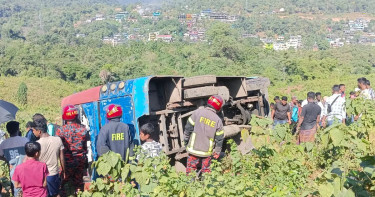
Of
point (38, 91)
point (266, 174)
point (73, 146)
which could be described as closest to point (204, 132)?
point (266, 174)

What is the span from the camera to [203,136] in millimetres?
5863

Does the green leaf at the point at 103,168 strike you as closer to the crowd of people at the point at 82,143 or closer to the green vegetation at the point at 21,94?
the crowd of people at the point at 82,143

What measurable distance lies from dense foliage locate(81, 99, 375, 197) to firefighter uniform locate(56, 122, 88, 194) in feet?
4.50

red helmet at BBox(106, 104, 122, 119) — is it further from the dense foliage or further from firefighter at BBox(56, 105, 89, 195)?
the dense foliage

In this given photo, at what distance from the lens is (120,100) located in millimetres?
7348

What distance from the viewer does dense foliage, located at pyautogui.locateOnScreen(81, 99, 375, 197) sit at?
11.1ft

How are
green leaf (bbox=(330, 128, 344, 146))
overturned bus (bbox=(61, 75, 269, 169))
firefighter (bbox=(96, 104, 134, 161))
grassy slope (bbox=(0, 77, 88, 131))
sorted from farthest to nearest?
grassy slope (bbox=(0, 77, 88, 131))
overturned bus (bbox=(61, 75, 269, 169))
firefighter (bbox=(96, 104, 134, 161))
green leaf (bbox=(330, 128, 344, 146))

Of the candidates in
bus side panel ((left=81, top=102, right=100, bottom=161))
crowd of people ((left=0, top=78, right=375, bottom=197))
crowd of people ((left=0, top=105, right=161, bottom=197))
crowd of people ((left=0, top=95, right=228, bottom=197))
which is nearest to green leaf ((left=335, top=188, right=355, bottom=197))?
crowd of people ((left=0, top=105, right=161, bottom=197))

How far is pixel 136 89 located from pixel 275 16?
17101 centimetres

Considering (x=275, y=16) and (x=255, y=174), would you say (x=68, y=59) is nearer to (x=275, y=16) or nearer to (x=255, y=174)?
(x=255, y=174)

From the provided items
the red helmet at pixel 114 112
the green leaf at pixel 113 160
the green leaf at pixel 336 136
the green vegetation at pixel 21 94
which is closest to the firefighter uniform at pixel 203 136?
the red helmet at pixel 114 112

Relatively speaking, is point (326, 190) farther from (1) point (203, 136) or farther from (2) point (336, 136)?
(1) point (203, 136)

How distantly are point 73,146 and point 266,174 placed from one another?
2.74 m

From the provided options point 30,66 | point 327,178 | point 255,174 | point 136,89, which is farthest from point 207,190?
point 30,66
